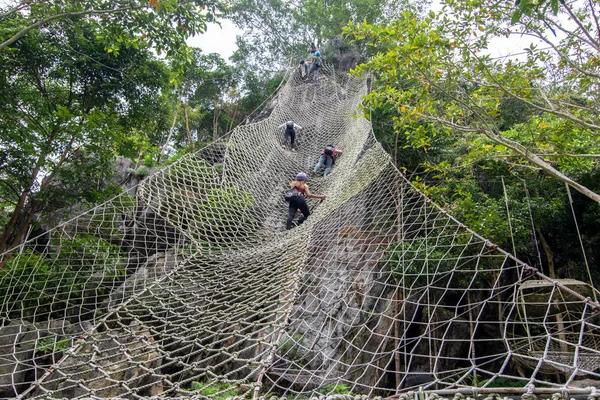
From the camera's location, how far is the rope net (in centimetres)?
212

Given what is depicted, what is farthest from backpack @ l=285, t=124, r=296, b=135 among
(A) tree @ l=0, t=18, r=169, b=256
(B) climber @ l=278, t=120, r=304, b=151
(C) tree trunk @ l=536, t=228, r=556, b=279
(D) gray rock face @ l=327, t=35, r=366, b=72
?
(D) gray rock face @ l=327, t=35, r=366, b=72

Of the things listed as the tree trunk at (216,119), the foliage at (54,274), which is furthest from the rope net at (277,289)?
the tree trunk at (216,119)

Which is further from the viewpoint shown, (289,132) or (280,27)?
(280,27)

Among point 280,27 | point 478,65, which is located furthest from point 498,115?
point 280,27

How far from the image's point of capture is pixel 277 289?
6.11 feet

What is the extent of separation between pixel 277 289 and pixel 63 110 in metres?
2.61

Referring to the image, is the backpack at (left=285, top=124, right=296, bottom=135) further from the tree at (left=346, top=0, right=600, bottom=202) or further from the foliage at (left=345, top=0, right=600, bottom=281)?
the tree at (left=346, top=0, right=600, bottom=202)

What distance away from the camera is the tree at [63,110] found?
3.18m

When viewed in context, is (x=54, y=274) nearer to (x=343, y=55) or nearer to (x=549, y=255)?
(x=549, y=255)

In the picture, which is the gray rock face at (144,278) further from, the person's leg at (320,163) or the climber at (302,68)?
the climber at (302,68)

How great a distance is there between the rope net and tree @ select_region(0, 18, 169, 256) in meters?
0.46

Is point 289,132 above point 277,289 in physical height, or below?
above

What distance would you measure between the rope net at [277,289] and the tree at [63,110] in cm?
46

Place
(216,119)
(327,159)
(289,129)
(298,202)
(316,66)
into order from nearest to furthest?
(298,202) < (327,159) < (289,129) < (316,66) < (216,119)
